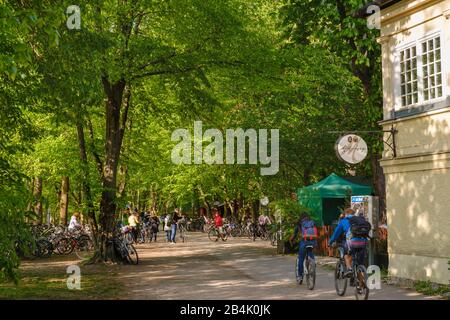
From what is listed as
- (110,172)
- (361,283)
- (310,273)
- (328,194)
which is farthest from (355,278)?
(328,194)

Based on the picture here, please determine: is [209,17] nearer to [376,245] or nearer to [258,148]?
[376,245]

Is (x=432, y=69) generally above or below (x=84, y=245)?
above

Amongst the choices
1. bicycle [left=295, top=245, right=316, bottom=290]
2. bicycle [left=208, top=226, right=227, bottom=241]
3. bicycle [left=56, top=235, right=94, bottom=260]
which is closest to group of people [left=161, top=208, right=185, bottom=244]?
bicycle [left=208, top=226, right=227, bottom=241]

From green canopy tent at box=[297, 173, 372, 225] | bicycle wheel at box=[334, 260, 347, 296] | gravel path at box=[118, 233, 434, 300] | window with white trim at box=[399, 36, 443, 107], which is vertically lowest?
gravel path at box=[118, 233, 434, 300]

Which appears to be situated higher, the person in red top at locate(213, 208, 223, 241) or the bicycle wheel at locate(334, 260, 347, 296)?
the person in red top at locate(213, 208, 223, 241)

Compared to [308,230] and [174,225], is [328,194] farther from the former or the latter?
[308,230]

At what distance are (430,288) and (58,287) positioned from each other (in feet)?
28.6

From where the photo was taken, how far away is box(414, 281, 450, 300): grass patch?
46.3ft

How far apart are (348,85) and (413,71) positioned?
1353 cm

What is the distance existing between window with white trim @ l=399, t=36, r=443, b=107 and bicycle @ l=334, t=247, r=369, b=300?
4.70 metres

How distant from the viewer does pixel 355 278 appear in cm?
1291

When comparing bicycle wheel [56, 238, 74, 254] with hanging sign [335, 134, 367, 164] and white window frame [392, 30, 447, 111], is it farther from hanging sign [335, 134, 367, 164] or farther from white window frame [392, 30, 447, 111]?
white window frame [392, 30, 447, 111]

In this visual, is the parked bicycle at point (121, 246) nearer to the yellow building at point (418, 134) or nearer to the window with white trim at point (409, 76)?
the yellow building at point (418, 134)

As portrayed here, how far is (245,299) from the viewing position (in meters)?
13.3
